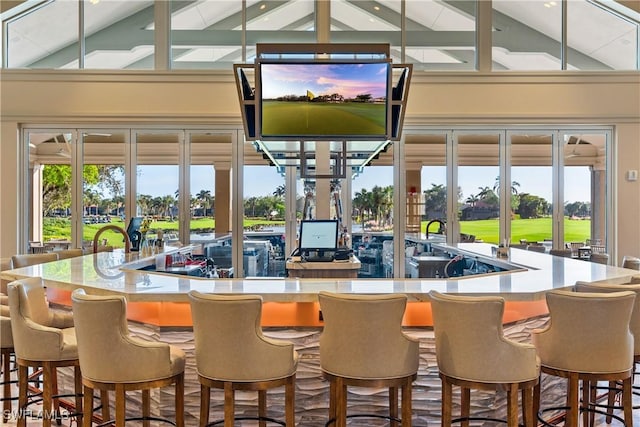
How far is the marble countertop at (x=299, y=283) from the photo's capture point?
298 centimetres

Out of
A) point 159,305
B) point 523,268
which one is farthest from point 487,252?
point 159,305

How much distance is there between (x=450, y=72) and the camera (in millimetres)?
7688

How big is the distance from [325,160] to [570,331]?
17.9 ft

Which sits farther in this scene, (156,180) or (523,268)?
(156,180)

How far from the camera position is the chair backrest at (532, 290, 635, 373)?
106 inches

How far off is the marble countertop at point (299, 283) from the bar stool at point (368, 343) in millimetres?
401

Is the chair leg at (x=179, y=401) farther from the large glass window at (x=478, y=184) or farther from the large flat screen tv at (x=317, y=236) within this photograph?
the large glass window at (x=478, y=184)

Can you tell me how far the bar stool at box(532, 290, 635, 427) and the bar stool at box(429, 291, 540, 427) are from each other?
25cm

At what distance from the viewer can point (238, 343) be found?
2572mm


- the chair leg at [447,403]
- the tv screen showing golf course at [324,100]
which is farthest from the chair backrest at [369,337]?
the tv screen showing golf course at [324,100]

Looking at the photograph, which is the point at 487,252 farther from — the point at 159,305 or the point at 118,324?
the point at 118,324

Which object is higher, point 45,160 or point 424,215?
point 45,160

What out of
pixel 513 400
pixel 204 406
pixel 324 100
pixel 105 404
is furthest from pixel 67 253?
pixel 513 400

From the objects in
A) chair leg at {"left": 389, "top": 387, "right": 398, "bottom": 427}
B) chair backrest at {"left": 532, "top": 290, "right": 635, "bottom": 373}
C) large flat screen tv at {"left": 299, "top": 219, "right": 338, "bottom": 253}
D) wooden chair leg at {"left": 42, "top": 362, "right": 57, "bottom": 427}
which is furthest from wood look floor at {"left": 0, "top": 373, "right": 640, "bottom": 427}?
large flat screen tv at {"left": 299, "top": 219, "right": 338, "bottom": 253}
